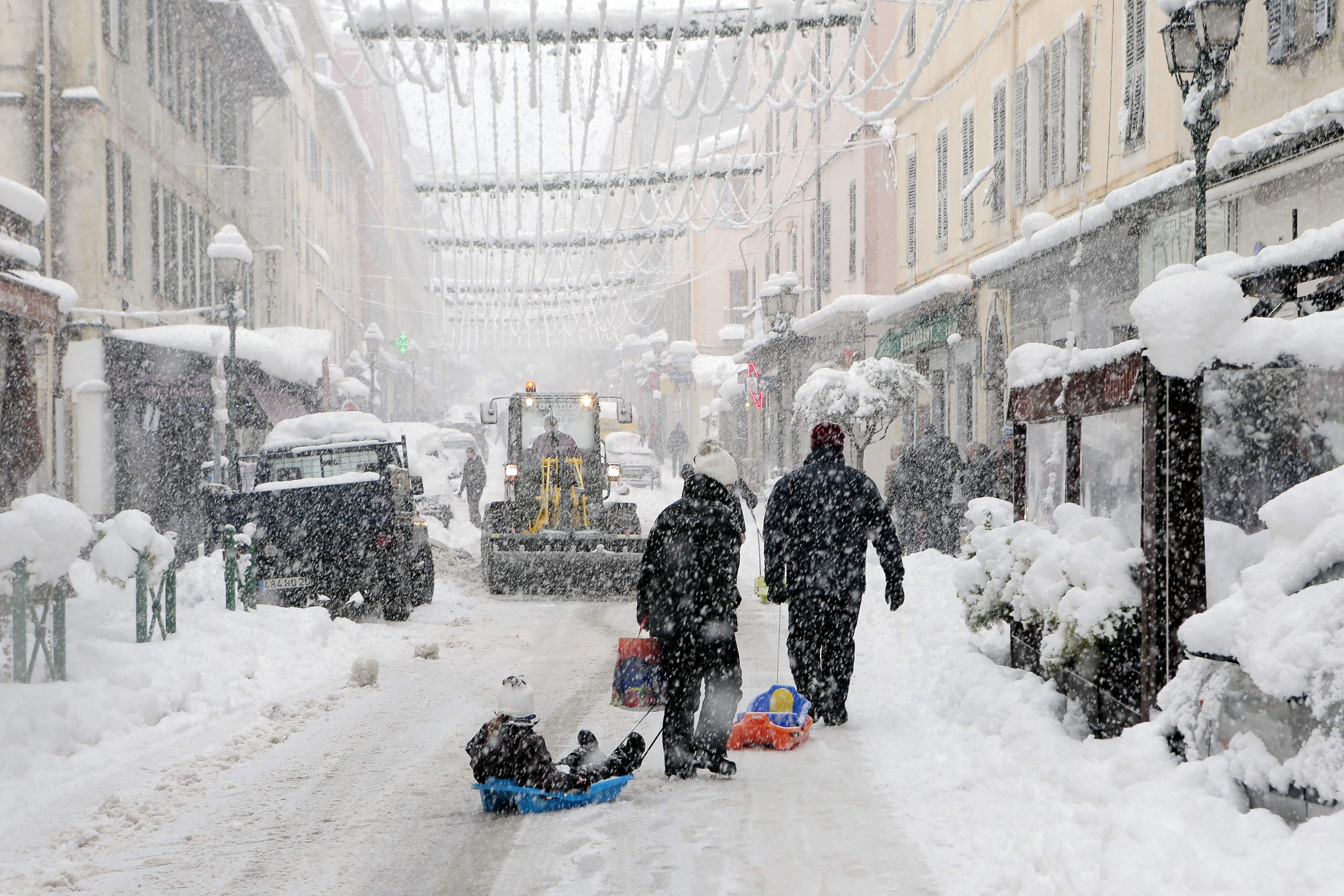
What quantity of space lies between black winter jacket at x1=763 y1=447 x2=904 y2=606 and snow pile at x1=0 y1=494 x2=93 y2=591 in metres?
4.42

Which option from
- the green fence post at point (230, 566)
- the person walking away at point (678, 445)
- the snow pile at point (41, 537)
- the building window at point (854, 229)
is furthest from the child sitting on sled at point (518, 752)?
the person walking away at point (678, 445)

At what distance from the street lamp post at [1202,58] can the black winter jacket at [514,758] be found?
5.90 meters

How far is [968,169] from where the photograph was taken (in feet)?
71.6

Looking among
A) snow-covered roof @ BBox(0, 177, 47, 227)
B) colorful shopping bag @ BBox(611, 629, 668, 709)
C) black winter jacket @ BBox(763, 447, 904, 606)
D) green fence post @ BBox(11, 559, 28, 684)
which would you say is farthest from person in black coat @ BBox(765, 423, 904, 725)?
snow-covered roof @ BBox(0, 177, 47, 227)

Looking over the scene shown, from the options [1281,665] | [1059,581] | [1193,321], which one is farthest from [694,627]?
[1281,665]

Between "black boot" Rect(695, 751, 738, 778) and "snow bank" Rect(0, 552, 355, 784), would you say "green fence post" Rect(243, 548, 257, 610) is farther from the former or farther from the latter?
"black boot" Rect(695, 751, 738, 778)

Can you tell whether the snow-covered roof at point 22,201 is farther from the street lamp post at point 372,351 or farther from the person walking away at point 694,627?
the street lamp post at point 372,351

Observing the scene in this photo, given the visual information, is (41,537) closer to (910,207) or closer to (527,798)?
(527,798)

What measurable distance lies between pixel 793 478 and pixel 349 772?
3003 mm

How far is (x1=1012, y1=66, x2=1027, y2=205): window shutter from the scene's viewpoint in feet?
62.2

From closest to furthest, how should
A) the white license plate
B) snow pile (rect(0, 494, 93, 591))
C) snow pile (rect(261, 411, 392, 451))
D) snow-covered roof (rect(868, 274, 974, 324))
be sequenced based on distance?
snow pile (rect(0, 494, 93, 591))
the white license plate
snow pile (rect(261, 411, 392, 451))
snow-covered roof (rect(868, 274, 974, 324))

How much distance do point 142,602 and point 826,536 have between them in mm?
4996

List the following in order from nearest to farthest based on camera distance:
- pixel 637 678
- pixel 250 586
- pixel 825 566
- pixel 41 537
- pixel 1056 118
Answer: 1. pixel 637 678
2. pixel 825 566
3. pixel 41 537
4. pixel 250 586
5. pixel 1056 118

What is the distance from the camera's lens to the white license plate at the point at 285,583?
41.0ft
